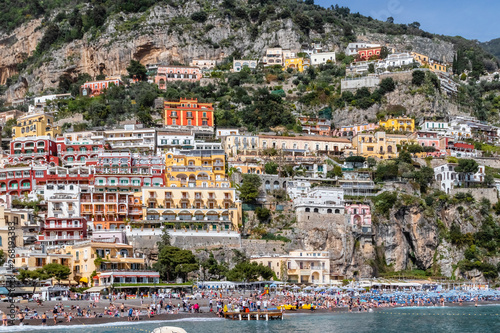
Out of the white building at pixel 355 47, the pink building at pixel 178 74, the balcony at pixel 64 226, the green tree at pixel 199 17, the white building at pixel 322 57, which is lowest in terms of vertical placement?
the balcony at pixel 64 226

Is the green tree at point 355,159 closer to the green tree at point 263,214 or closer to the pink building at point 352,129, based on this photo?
the pink building at point 352,129

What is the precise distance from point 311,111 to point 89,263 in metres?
51.2

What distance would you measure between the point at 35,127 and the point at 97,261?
36166mm

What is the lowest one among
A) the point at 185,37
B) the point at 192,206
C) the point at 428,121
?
the point at 192,206

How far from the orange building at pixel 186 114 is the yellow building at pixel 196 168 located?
34.9ft

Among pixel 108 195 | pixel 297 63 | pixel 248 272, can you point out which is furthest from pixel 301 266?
pixel 297 63

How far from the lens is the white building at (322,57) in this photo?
118 metres

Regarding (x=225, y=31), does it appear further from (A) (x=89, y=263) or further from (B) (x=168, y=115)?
(A) (x=89, y=263)

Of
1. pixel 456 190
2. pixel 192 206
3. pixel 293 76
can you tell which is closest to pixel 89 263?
→ pixel 192 206

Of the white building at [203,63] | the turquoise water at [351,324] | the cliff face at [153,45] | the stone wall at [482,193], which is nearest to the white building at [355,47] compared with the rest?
the cliff face at [153,45]

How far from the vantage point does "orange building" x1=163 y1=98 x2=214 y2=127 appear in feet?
303

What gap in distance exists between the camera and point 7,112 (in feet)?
346

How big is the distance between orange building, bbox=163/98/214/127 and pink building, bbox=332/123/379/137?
1769 cm

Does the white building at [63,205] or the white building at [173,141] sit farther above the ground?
the white building at [173,141]
